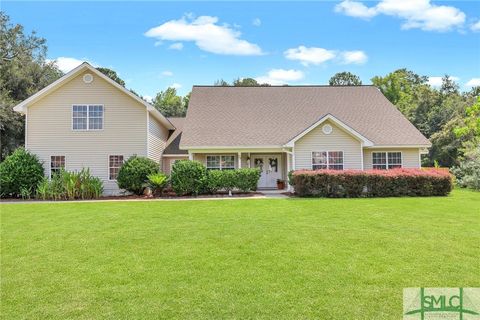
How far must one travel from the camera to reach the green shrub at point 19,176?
1752 cm

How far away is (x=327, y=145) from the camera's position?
1889cm

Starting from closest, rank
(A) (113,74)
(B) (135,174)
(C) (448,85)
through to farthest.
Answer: (B) (135,174)
(A) (113,74)
(C) (448,85)

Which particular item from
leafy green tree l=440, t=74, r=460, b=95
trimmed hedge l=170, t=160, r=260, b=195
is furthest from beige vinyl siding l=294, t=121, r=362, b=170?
leafy green tree l=440, t=74, r=460, b=95

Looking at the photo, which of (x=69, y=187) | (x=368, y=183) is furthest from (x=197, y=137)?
(x=368, y=183)

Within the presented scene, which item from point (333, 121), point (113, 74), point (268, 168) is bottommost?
point (268, 168)

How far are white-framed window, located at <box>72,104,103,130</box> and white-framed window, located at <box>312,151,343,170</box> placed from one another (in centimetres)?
1220

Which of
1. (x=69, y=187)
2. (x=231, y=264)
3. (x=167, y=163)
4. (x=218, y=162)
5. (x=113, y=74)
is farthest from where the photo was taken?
(x=113, y=74)

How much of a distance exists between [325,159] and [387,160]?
15.1 ft

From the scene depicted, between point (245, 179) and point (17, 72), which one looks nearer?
point (245, 179)

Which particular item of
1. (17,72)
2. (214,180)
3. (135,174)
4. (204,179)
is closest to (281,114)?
(214,180)

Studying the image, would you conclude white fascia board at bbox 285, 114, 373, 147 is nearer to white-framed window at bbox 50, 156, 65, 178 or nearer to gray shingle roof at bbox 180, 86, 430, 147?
gray shingle roof at bbox 180, 86, 430, 147

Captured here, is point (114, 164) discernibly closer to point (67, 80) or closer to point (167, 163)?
point (167, 163)

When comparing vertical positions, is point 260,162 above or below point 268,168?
above

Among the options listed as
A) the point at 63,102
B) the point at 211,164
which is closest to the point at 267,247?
the point at 211,164
